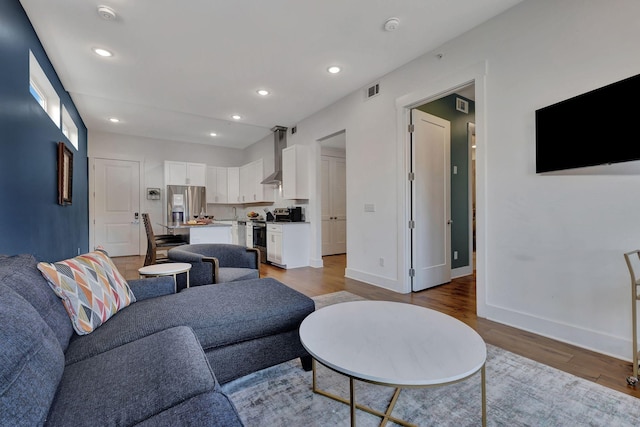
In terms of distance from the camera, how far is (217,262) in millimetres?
2660

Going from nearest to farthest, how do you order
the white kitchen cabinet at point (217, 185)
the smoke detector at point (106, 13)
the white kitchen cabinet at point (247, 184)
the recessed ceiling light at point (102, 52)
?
the smoke detector at point (106, 13)
the recessed ceiling light at point (102, 52)
the white kitchen cabinet at point (247, 184)
the white kitchen cabinet at point (217, 185)

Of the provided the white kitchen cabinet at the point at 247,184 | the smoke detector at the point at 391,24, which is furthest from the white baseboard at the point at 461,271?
the white kitchen cabinet at the point at 247,184

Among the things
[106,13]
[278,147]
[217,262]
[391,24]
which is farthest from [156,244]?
[391,24]

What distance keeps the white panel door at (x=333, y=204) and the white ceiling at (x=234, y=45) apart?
230 centimetres

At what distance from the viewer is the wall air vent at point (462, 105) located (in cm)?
438

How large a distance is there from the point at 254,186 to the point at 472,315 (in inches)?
217

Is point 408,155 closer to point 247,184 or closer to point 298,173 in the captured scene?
point 298,173

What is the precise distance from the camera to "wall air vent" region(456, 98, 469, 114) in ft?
14.4

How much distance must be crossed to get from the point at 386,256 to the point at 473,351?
265 centimetres

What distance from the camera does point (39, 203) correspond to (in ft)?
9.74

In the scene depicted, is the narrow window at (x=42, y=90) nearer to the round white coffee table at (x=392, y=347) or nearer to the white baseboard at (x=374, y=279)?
the round white coffee table at (x=392, y=347)

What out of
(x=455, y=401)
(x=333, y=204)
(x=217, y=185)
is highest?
(x=217, y=185)

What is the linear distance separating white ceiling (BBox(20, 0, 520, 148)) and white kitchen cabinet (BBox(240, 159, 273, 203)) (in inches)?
83.3

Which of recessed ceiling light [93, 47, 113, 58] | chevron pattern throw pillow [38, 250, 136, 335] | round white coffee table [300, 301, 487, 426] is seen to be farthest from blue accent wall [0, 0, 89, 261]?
round white coffee table [300, 301, 487, 426]
